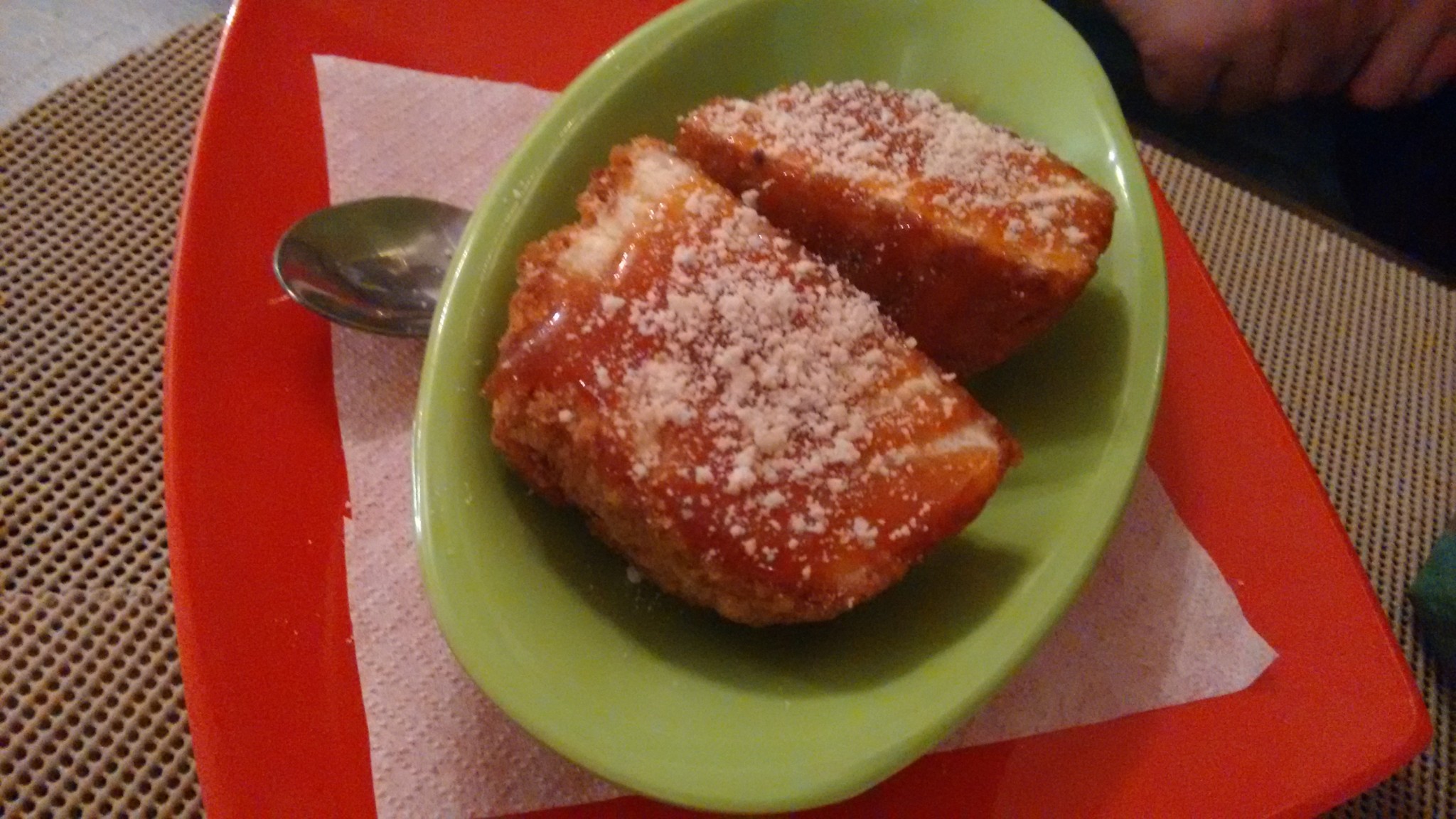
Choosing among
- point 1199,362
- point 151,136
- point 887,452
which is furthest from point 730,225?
point 151,136

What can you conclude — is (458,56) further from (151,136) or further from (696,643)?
(696,643)

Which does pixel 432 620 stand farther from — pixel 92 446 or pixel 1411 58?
pixel 1411 58

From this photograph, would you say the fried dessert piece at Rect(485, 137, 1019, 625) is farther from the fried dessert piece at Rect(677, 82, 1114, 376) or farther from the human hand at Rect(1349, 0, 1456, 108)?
the human hand at Rect(1349, 0, 1456, 108)

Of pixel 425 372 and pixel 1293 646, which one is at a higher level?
pixel 425 372

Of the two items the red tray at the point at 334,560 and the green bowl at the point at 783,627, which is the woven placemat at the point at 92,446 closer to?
the red tray at the point at 334,560

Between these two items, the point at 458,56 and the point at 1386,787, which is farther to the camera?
the point at 458,56

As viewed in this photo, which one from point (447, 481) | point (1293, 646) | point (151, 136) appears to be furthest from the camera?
point (151, 136)

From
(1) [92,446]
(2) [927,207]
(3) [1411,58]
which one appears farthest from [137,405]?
(3) [1411,58]

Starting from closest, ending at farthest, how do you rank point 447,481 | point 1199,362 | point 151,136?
1. point 447,481
2. point 1199,362
3. point 151,136

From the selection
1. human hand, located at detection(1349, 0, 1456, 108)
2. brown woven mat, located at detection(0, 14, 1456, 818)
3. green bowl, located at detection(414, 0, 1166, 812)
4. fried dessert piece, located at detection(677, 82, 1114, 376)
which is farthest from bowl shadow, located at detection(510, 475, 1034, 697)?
human hand, located at detection(1349, 0, 1456, 108)
